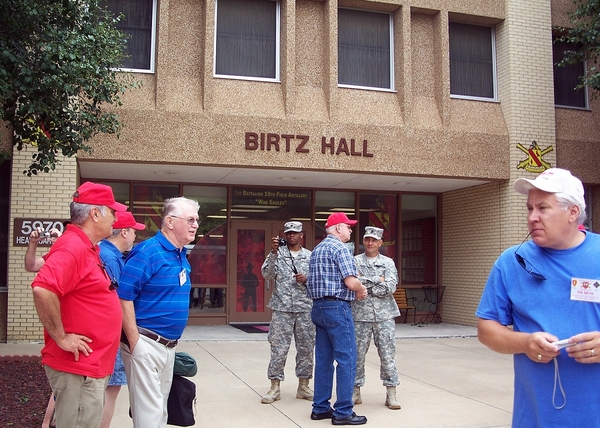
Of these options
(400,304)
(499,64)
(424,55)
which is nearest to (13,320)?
(400,304)

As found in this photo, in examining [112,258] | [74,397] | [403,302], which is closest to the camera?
[74,397]

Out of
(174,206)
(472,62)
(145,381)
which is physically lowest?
(145,381)

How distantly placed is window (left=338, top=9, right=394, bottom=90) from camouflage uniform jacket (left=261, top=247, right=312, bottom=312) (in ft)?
22.8

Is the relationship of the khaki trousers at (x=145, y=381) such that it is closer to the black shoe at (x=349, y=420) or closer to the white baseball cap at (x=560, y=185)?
the black shoe at (x=349, y=420)

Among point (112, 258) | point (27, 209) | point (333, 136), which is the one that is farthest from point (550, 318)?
point (27, 209)

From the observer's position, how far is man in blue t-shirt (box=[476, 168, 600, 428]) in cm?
255

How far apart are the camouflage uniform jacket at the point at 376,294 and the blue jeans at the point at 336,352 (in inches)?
31.3

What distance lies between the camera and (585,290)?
256cm

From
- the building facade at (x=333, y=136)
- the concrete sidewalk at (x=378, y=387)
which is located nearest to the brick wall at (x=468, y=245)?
the building facade at (x=333, y=136)

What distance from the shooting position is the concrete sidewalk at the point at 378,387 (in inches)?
256

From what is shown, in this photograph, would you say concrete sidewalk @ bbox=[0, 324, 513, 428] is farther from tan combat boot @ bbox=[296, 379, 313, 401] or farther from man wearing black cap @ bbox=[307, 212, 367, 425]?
man wearing black cap @ bbox=[307, 212, 367, 425]

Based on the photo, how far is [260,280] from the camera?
14.8 m

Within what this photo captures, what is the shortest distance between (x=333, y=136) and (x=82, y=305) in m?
9.57

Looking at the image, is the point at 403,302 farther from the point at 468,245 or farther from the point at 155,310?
the point at 155,310
